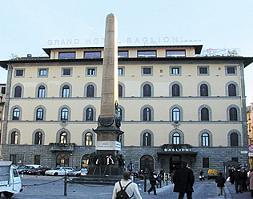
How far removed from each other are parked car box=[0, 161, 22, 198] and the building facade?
1128 inches

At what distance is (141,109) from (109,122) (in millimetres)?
21819

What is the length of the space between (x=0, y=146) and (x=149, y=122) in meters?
18.2

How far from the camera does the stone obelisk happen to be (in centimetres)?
2305

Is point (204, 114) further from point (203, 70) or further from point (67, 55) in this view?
point (67, 55)

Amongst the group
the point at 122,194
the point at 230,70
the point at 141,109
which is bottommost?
the point at 122,194

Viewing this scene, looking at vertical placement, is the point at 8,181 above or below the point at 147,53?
below

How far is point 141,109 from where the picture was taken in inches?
1774

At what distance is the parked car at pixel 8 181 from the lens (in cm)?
1504

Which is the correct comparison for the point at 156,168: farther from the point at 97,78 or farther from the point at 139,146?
the point at 97,78

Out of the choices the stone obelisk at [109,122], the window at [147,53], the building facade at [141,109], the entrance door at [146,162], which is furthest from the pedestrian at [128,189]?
the window at [147,53]

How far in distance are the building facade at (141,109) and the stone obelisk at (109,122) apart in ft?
66.8

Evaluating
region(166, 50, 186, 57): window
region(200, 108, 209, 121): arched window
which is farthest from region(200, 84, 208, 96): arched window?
region(166, 50, 186, 57): window

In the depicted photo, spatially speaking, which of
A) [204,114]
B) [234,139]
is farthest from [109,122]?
[234,139]

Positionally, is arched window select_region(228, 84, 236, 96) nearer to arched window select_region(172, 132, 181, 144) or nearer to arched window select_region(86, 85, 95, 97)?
arched window select_region(172, 132, 181, 144)
